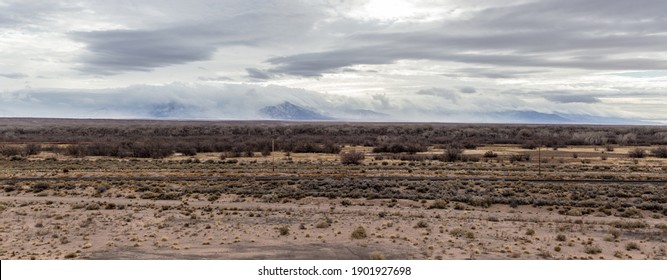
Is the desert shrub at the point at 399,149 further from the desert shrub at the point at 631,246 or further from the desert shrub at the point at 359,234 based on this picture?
the desert shrub at the point at 631,246

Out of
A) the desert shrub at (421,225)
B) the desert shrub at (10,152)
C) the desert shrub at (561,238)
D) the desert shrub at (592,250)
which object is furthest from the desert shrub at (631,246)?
the desert shrub at (10,152)

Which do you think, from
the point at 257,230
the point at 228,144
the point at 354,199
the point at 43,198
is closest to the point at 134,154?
the point at 228,144

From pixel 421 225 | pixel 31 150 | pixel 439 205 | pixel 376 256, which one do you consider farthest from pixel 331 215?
pixel 31 150

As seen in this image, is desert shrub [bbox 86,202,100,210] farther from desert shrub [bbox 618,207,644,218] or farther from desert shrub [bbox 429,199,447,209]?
desert shrub [bbox 618,207,644,218]

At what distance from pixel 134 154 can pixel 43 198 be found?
33.6m

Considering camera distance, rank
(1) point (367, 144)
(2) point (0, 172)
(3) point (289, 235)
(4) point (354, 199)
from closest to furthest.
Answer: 1. (3) point (289, 235)
2. (4) point (354, 199)
3. (2) point (0, 172)
4. (1) point (367, 144)

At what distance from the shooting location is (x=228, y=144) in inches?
2921

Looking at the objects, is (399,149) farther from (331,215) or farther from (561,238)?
(561,238)

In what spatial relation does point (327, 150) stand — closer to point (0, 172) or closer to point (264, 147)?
point (264, 147)

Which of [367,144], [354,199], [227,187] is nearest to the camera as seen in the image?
[354,199]

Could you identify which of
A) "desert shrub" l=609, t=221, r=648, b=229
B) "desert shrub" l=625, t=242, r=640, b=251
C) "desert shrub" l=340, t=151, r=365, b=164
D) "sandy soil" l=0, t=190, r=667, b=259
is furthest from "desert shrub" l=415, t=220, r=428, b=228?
"desert shrub" l=340, t=151, r=365, b=164

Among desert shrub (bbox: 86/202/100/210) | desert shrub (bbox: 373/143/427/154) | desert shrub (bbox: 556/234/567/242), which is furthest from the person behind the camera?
desert shrub (bbox: 373/143/427/154)

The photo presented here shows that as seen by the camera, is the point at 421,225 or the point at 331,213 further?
the point at 331,213

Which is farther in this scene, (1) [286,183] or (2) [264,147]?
(2) [264,147]
